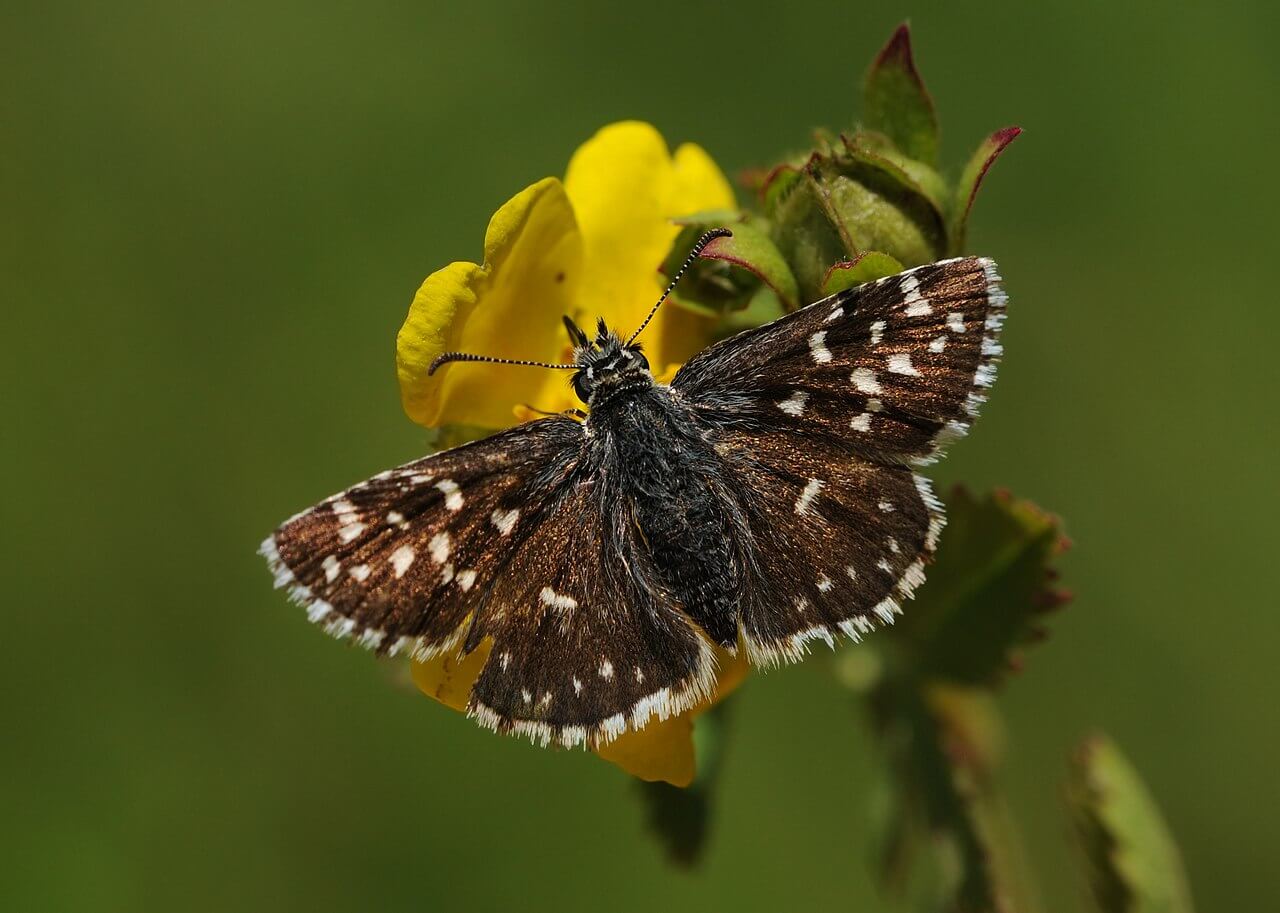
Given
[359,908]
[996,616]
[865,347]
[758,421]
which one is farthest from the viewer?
[359,908]

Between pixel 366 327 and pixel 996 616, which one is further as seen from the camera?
pixel 366 327

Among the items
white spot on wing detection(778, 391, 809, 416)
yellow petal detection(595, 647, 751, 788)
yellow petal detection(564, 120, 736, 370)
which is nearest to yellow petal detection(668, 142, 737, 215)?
yellow petal detection(564, 120, 736, 370)

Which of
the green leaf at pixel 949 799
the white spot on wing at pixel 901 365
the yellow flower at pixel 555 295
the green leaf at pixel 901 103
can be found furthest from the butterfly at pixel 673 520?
the green leaf at pixel 949 799

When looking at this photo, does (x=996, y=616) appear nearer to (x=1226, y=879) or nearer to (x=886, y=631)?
(x=886, y=631)

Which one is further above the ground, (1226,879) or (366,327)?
(366,327)

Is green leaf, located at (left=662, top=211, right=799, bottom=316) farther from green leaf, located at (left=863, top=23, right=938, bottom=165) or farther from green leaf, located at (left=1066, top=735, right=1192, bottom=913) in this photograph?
green leaf, located at (left=1066, top=735, right=1192, bottom=913)

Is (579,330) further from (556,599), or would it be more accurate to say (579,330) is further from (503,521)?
(556,599)

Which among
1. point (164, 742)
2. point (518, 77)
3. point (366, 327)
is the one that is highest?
point (518, 77)

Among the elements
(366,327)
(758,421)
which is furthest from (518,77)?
(758,421)

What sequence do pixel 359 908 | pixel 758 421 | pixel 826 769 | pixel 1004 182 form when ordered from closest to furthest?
pixel 758 421
pixel 359 908
pixel 826 769
pixel 1004 182
